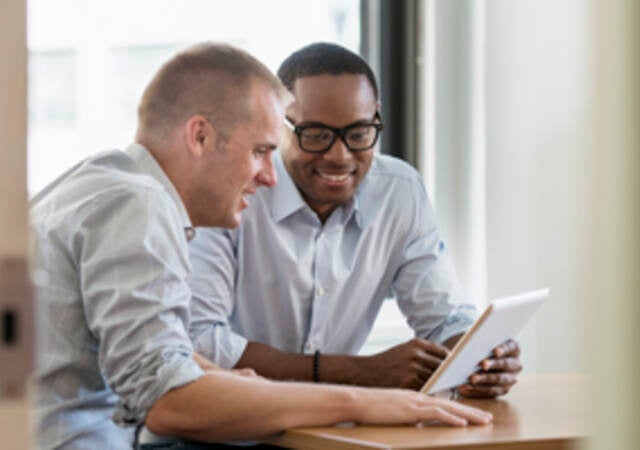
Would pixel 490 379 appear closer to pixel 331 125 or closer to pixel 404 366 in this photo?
pixel 404 366

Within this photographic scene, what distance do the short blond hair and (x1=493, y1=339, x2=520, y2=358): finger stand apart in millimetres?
732

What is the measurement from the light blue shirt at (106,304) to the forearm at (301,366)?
53 cm

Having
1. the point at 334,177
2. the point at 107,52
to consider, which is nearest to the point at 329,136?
the point at 334,177

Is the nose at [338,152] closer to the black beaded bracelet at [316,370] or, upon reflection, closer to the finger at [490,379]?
the black beaded bracelet at [316,370]

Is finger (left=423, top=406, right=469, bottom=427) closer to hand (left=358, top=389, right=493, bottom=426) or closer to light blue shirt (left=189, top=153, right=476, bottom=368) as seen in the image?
hand (left=358, top=389, right=493, bottom=426)

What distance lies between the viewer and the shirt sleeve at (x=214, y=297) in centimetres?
245

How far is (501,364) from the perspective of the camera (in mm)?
2242

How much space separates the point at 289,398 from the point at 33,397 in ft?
3.80

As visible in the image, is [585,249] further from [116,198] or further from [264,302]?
[264,302]

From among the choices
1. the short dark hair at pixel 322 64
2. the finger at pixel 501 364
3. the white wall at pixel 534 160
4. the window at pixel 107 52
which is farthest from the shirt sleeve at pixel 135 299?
the window at pixel 107 52

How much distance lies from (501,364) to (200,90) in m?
0.86

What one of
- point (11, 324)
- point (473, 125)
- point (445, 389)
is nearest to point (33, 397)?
point (11, 324)

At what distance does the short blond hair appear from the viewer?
Result: 2.13 m

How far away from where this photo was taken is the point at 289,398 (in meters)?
1.84
